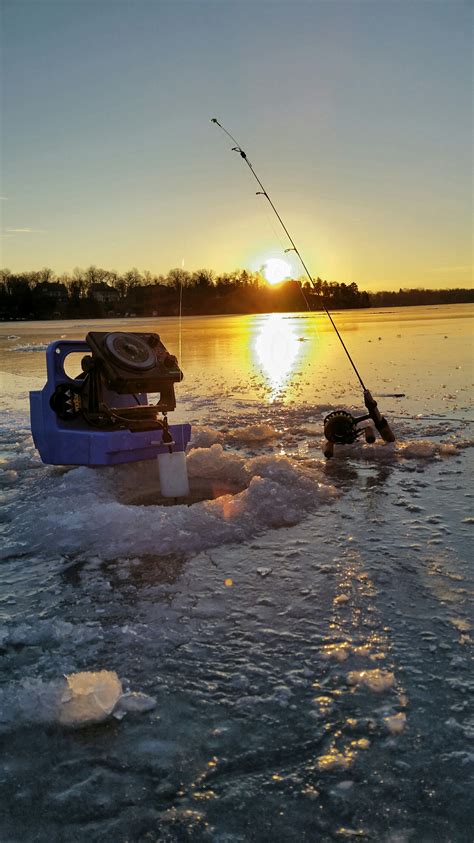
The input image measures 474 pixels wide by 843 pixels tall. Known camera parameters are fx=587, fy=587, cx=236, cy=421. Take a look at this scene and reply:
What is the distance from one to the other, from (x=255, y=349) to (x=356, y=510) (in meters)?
16.8

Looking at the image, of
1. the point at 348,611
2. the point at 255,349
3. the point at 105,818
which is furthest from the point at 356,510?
the point at 255,349

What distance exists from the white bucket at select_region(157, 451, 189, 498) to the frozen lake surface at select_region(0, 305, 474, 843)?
114mm

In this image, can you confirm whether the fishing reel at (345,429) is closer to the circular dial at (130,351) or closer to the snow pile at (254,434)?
the snow pile at (254,434)

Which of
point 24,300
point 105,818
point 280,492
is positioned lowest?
point 105,818

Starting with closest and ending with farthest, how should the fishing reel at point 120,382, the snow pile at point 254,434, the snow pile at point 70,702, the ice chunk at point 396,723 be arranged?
the ice chunk at point 396,723
the snow pile at point 70,702
the fishing reel at point 120,382
the snow pile at point 254,434

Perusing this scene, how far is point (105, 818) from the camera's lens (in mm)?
1693

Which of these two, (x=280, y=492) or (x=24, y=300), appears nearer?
(x=280, y=492)

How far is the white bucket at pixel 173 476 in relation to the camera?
4621 millimetres

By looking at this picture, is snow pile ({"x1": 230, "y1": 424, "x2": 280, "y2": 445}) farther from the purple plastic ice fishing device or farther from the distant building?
the distant building

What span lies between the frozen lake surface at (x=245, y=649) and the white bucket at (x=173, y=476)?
114 millimetres

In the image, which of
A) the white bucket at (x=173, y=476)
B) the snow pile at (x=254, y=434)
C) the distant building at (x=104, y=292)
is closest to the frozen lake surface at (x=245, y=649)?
the white bucket at (x=173, y=476)

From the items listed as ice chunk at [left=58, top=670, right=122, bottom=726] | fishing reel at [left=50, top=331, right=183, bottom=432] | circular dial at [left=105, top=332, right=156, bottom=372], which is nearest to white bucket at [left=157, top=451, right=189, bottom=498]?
fishing reel at [left=50, top=331, right=183, bottom=432]

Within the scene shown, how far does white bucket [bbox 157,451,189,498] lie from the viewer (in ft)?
15.2

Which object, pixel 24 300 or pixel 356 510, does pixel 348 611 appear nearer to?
pixel 356 510
